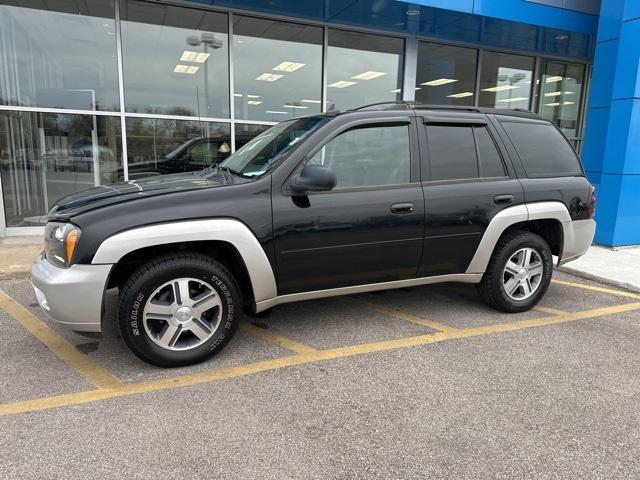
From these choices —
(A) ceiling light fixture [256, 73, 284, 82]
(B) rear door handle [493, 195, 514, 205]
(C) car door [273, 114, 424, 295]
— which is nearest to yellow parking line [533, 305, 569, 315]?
(B) rear door handle [493, 195, 514, 205]

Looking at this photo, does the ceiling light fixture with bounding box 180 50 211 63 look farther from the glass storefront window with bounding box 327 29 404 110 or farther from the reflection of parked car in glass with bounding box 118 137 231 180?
the glass storefront window with bounding box 327 29 404 110

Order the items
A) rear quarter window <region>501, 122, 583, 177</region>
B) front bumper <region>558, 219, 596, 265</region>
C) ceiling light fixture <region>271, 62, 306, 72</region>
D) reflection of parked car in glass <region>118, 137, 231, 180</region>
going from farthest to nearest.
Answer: ceiling light fixture <region>271, 62, 306, 72</region> < reflection of parked car in glass <region>118, 137, 231, 180</region> < front bumper <region>558, 219, 596, 265</region> < rear quarter window <region>501, 122, 583, 177</region>

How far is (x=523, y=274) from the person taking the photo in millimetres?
4555

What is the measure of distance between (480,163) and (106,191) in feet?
10.5

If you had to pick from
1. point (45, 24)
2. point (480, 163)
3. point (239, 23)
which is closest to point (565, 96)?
point (239, 23)

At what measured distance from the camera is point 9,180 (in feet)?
26.2

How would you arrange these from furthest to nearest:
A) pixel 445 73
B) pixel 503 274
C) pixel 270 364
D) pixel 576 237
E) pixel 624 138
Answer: pixel 445 73, pixel 624 138, pixel 576 237, pixel 503 274, pixel 270 364

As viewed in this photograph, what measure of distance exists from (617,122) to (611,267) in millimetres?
2741

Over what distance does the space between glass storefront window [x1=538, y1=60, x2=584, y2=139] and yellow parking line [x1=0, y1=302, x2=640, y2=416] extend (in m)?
9.35

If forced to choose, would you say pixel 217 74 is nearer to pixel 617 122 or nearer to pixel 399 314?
pixel 399 314

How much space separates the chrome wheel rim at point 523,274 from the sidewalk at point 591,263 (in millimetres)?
1948

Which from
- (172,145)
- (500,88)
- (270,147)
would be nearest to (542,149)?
(270,147)

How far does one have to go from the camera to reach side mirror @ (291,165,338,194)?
3.42 metres

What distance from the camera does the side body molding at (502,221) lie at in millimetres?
4277
